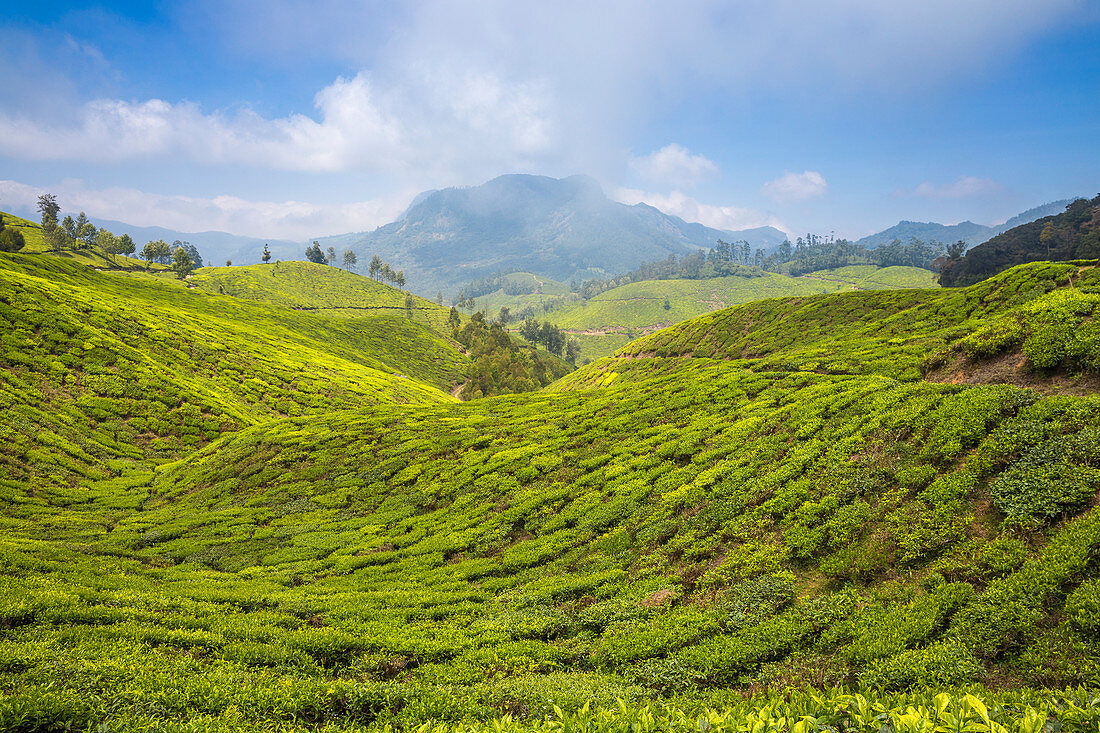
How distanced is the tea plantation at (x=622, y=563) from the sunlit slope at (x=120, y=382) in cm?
60

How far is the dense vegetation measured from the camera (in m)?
120

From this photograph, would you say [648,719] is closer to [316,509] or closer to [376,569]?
[376,569]

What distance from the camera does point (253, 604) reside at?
43.1ft

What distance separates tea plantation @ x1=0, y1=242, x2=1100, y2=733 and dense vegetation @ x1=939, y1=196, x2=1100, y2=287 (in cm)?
12920

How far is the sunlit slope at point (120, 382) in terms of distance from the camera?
96.6ft

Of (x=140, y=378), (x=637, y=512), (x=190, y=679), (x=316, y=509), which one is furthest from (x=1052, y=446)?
(x=140, y=378)

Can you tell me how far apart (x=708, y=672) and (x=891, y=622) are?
402 cm

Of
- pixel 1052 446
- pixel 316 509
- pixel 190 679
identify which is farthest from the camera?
pixel 316 509

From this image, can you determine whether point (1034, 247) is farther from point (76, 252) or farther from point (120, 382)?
point (76, 252)

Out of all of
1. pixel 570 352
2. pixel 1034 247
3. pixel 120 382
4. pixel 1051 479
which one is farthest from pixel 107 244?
pixel 1034 247

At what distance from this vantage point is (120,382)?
39094 mm

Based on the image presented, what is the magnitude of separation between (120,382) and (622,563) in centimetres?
5113

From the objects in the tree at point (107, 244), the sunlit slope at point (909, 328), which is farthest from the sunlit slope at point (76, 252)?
the sunlit slope at point (909, 328)

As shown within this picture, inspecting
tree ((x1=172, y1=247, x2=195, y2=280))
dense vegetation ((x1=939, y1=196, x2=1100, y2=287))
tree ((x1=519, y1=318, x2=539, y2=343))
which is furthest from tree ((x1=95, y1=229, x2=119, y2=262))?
dense vegetation ((x1=939, y1=196, x2=1100, y2=287))
